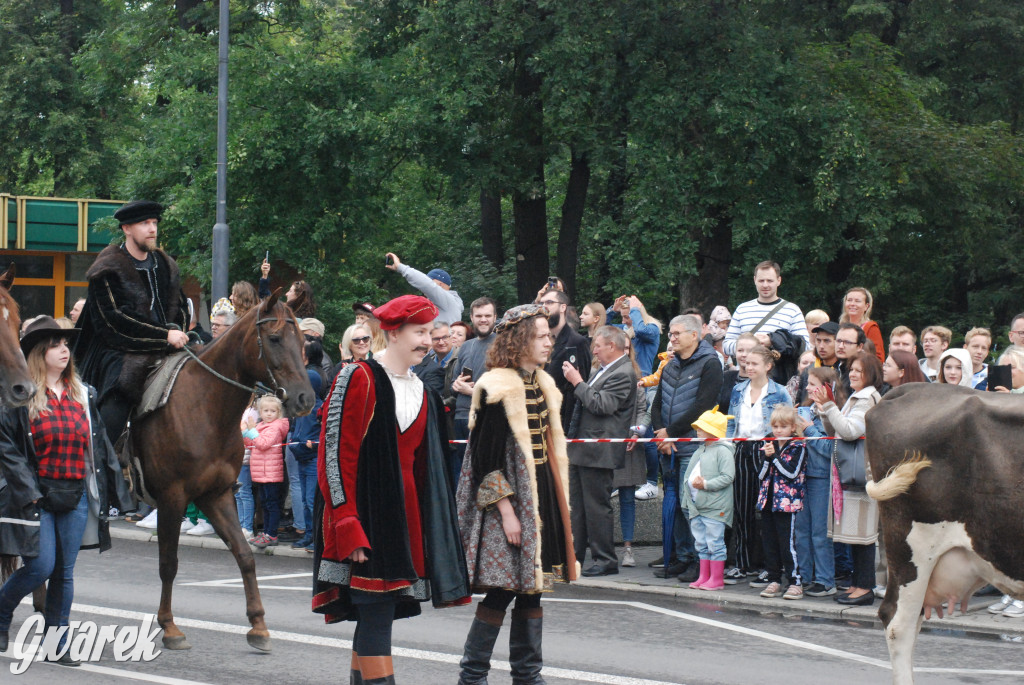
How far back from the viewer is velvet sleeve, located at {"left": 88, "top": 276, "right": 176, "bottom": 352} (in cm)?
916

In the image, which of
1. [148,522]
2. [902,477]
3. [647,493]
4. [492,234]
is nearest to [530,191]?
[492,234]

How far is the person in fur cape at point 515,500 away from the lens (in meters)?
6.48

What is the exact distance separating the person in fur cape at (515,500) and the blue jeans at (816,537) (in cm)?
427

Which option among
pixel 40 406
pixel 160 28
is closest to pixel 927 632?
pixel 40 406

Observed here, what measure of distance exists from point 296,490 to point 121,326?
4673 mm

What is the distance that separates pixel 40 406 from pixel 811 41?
2100cm

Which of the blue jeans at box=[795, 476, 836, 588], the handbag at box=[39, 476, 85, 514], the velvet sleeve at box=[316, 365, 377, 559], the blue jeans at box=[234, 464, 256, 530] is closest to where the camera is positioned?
the velvet sleeve at box=[316, 365, 377, 559]

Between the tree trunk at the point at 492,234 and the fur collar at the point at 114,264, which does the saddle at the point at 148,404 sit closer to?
the fur collar at the point at 114,264

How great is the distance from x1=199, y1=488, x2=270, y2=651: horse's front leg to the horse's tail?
132 centimetres

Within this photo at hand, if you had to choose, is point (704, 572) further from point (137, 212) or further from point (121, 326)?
point (137, 212)

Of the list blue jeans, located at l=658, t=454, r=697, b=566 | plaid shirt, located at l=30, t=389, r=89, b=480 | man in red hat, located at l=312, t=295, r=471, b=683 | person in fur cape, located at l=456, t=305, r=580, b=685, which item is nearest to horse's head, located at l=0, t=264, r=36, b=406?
plaid shirt, located at l=30, t=389, r=89, b=480

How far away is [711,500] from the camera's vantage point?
435 inches

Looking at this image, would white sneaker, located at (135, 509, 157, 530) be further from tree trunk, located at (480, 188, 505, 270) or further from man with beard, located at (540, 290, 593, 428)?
tree trunk, located at (480, 188, 505, 270)

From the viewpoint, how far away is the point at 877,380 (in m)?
10.2
